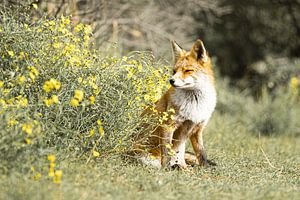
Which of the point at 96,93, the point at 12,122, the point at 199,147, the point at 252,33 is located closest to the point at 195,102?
the point at 199,147

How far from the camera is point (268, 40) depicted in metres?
15.5

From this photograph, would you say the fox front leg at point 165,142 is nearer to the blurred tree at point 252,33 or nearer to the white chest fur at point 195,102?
the white chest fur at point 195,102

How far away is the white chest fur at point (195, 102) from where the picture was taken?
19.9ft

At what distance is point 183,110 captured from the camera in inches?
239

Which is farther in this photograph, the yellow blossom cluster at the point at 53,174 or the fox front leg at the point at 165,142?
the fox front leg at the point at 165,142

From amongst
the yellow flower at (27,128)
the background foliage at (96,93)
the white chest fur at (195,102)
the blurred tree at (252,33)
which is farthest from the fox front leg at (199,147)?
the blurred tree at (252,33)

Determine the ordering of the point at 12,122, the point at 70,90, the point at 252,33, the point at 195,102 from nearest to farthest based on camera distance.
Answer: the point at 12,122, the point at 70,90, the point at 195,102, the point at 252,33

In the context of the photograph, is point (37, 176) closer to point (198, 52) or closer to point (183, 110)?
point (183, 110)

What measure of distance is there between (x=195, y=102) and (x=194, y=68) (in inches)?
14.9

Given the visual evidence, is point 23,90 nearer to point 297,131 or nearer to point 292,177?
point 292,177

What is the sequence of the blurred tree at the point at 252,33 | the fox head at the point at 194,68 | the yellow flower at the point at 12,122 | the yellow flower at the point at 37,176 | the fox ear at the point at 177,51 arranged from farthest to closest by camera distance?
the blurred tree at the point at 252,33, the fox ear at the point at 177,51, the fox head at the point at 194,68, the yellow flower at the point at 12,122, the yellow flower at the point at 37,176

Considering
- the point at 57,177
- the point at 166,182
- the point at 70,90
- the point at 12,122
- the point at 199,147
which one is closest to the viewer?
the point at 57,177

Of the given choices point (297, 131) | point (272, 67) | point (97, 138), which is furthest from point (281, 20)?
point (97, 138)

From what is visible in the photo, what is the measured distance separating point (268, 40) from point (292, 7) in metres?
1.14
